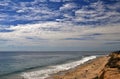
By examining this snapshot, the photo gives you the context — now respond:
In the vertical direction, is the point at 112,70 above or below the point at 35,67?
above

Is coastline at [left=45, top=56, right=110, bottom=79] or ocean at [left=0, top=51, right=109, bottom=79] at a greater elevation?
coastline at [left=45, top=56, right=110, bottom=79]

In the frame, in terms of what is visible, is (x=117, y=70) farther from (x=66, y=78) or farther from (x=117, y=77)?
(x=66, y=78)

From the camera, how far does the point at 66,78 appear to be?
2605 cm

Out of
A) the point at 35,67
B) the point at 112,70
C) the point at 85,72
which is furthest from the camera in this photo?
the point at 35,67

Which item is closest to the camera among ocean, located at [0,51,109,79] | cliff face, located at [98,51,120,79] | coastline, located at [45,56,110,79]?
cliff face, located at [98,51,120,79]

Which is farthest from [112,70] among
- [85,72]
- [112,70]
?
[85,72]

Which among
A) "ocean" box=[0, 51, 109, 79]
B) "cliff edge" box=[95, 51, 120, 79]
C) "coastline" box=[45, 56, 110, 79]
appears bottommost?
"ocean" box=[0, 51, 109, 79]

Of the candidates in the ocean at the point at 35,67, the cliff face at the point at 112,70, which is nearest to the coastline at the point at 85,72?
the cliff face at the point at 112,70

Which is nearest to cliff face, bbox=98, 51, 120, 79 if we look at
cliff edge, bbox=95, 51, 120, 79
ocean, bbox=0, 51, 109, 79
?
cliff edge, bbox=95, 51, 120, 79

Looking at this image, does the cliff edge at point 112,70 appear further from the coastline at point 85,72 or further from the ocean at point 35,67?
the ocean at point 35,67

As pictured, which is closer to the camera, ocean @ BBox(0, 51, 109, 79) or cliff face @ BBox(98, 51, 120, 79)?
cliff face @ BBox(98, 51, 120, 79)

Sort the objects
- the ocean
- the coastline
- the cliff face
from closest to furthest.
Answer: the cliff face < the coastline < the ocean

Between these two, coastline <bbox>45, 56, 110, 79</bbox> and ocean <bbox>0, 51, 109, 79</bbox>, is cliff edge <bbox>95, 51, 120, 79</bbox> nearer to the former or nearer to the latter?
coastline <bbox>45, 56, 110, 79</bbox>

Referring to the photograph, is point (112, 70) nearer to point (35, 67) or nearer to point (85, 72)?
point (85, 72)
